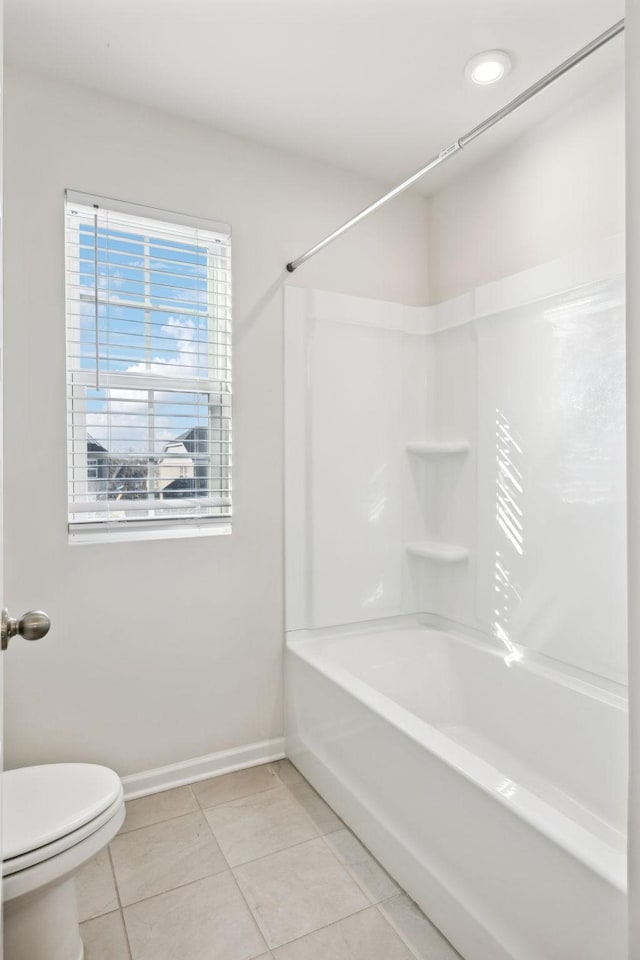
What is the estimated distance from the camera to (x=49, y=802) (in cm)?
149

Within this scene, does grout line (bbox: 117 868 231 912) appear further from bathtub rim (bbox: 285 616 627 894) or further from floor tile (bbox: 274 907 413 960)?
bathtub rim (bbox: 285 616 627 894)

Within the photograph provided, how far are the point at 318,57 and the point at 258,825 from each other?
8.42 ft

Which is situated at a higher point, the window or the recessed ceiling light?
the recessed ceiling light

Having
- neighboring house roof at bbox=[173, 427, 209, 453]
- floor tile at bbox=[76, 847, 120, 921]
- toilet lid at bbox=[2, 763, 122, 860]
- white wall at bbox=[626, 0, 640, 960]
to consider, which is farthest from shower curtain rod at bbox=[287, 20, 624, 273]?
floor tile at bbox=[76, 847, 120, 921]

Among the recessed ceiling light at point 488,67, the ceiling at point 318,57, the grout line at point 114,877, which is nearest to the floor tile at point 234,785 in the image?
the grout line at point 114,877

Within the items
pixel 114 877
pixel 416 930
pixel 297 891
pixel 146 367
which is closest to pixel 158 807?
pixel 114 877

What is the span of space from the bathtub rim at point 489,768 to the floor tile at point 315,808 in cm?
47

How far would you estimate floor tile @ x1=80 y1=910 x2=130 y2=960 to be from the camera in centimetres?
149

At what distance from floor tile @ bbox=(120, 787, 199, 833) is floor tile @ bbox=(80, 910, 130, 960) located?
389 millimetres

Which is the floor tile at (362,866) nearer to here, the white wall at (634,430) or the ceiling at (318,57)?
the white wall at (634,430)

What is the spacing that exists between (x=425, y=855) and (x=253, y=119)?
99.7 inches

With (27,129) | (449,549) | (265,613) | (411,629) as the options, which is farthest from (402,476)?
(27,129)

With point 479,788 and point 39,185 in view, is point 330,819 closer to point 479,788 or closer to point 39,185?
point 479,788

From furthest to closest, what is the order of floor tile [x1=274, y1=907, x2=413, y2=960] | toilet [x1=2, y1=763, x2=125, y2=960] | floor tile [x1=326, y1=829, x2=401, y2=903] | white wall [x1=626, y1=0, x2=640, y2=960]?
floor tile [x1=326, y1=829, x2=401, y2=903] < floor tile [x1=274, y1=907, x2=413, y2=960] < toilet [x1=2, y1=763, x2=125, y2=960] < white wall [x1=626, y1=0, x2=640, y2=960]
